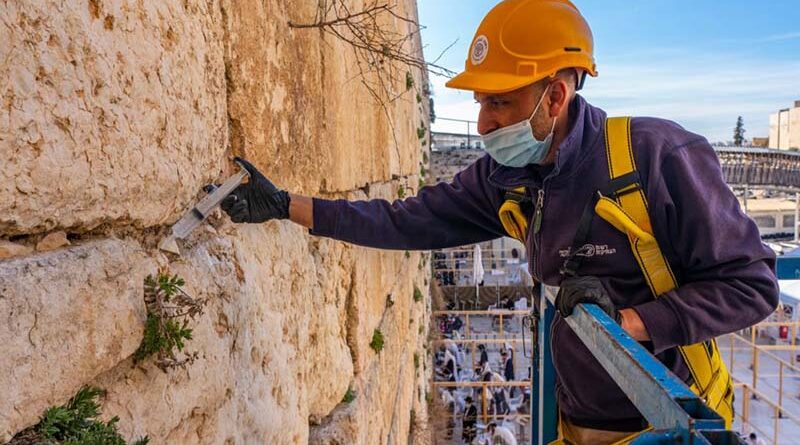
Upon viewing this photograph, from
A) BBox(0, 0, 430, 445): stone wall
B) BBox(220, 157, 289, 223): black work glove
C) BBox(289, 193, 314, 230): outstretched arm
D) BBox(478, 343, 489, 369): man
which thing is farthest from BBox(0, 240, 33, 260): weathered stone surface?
BBox(478, 343, 489, 369): man

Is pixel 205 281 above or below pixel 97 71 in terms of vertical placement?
below

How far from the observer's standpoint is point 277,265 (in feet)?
5.72

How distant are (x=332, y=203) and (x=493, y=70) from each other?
0.67 metres

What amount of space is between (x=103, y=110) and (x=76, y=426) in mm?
469

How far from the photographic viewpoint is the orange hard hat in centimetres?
180

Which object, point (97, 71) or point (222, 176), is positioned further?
point (222, 176)

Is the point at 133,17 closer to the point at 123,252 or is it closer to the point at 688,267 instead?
the point at 123,252

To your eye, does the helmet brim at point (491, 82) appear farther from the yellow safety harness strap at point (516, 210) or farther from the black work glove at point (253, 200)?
the black work glove at point (253, 200)

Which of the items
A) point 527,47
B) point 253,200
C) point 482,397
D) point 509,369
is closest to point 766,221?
point 509,369

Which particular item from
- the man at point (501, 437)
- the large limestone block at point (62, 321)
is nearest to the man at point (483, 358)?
the man at point (501, 437)

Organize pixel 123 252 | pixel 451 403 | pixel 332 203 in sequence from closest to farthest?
pixel 123 252 → pixel 332 203 → pixel 451 403

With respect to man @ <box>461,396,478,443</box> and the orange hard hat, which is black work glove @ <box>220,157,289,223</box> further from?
man @ <box>461,396,478,443</box>

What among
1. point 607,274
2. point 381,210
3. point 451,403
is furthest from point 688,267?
point 451,403

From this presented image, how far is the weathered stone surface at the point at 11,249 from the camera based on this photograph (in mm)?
832
